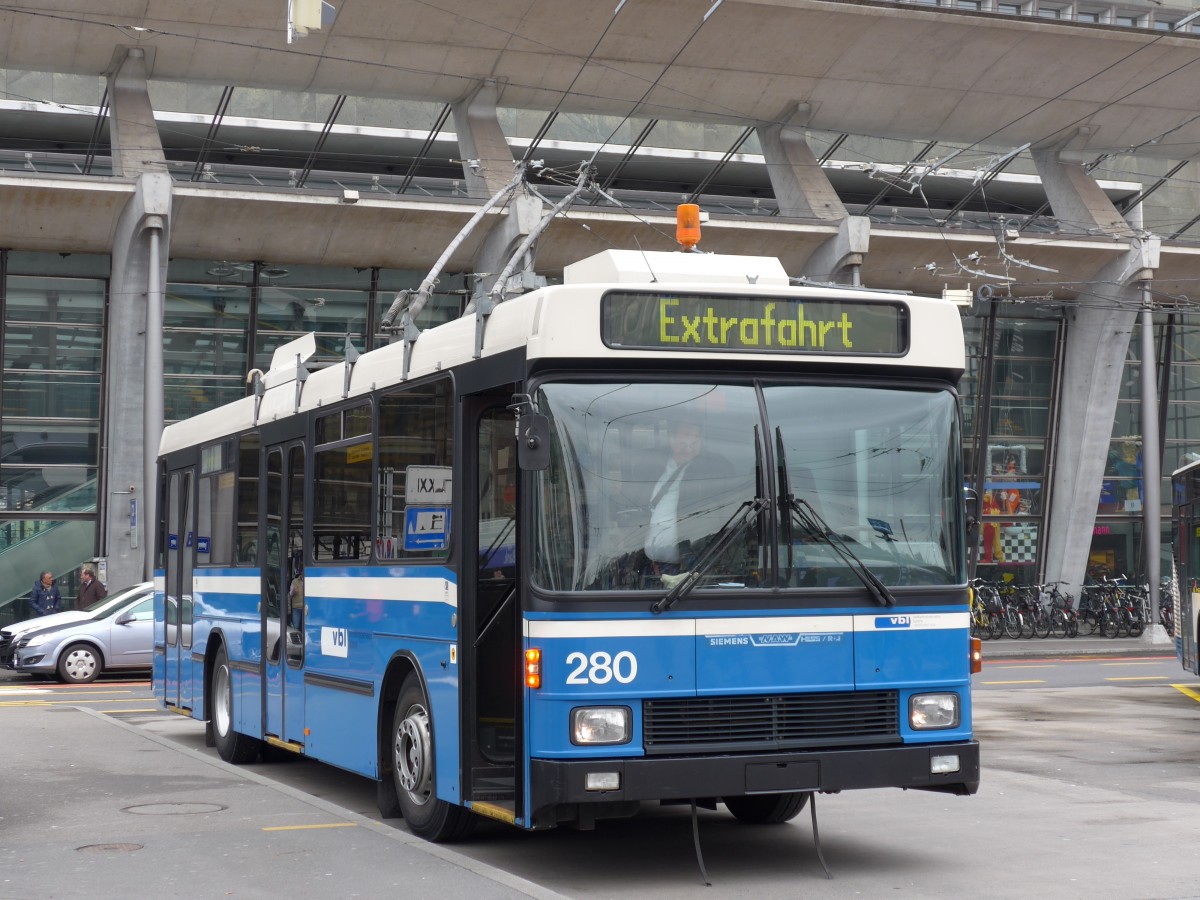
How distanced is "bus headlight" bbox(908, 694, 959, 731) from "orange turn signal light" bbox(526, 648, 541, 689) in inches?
75.0

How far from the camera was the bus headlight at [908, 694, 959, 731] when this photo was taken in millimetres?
8242

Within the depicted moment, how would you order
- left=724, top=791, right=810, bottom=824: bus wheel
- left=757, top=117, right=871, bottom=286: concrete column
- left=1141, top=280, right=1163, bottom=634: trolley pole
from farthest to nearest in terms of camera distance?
1. left=1141, top=280, right=1163, bottom=634: trolley pole
2. left=757, top=117, right=871, bottom=286: concrete column
3. left=724, top=791, right=810, bottom=824: bus wheel

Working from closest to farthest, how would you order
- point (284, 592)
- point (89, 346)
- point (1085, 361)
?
point (284, 592) → point (89, 346) → point (1085, 361)

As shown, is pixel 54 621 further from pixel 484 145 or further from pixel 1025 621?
pixel 1025 621

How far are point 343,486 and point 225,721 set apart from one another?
13.7 ft

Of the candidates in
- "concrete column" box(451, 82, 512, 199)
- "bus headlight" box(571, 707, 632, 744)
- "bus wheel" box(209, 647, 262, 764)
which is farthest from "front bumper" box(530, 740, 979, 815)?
"concrete column" box(451, 82, 512, 199)

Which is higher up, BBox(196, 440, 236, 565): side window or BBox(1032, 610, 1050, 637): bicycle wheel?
BBox(196, 440, 236, 565): side window

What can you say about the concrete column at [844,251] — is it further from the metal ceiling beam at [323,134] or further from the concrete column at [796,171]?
the metal ceiling beam at [323,134]

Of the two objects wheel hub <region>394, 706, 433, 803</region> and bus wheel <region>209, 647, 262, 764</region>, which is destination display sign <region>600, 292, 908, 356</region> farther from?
bus wheel <region>209, 647, 262, 764</region>

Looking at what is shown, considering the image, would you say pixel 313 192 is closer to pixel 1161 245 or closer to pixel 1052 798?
pixel 1161 245

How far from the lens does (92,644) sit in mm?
23281

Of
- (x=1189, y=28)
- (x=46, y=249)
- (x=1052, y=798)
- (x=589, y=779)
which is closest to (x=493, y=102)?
(x=46, y=249)

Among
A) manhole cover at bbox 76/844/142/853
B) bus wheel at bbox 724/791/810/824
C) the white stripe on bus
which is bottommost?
manhole cover at bbox 76/844/142/853

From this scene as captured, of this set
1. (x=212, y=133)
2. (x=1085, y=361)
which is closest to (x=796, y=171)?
(x=1085, y=361)
